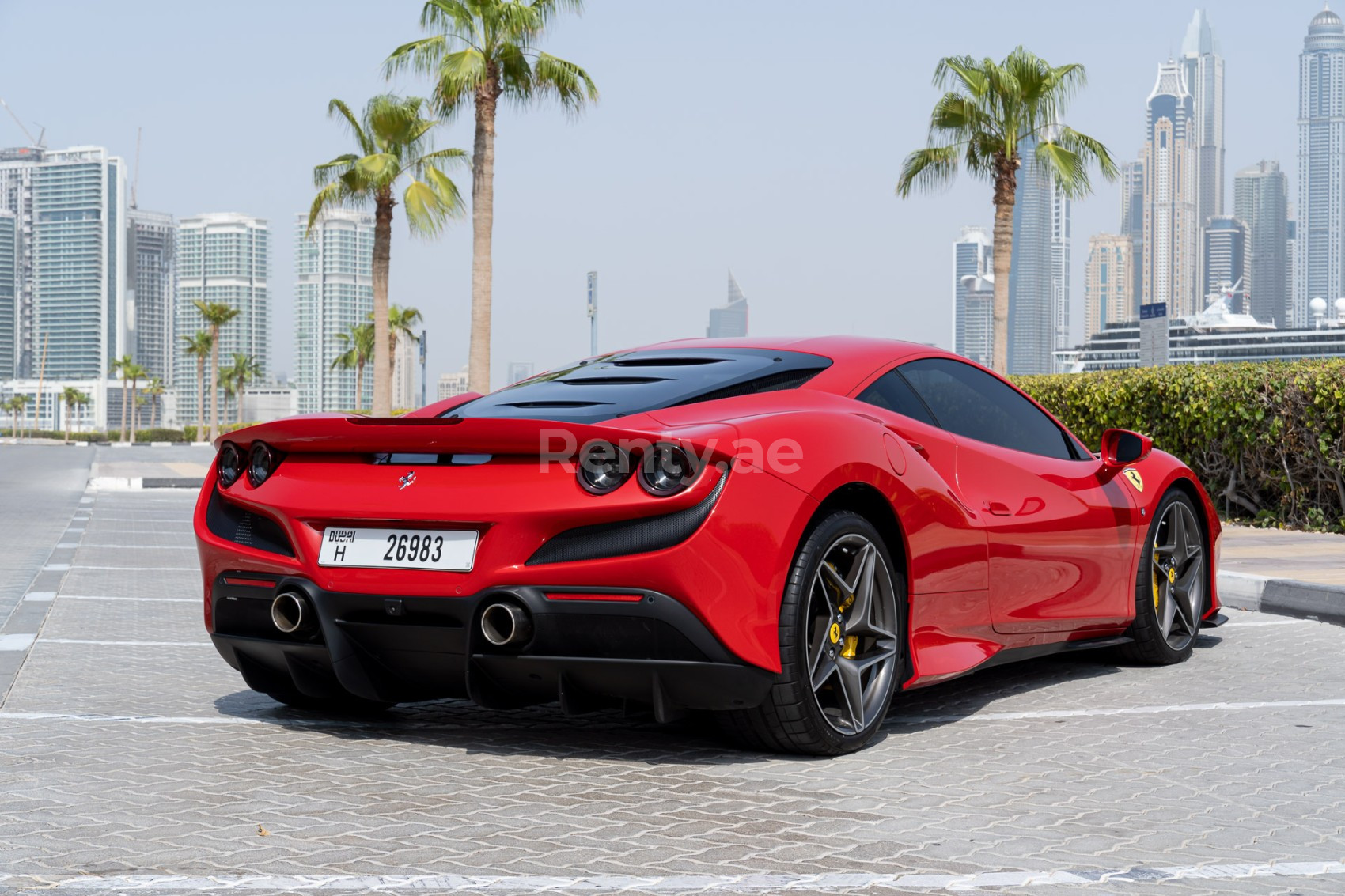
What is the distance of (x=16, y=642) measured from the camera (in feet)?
22.2

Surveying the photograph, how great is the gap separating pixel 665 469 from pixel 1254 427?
419 inches

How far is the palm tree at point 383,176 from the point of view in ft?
101

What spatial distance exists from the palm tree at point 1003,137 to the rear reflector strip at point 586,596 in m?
23.2

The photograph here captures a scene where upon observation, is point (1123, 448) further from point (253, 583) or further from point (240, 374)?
point (240, 374)

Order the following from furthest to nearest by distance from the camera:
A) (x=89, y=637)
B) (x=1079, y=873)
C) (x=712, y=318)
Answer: (x=712, y=318) → (x=89, y=637) → (x=1079, y=873)

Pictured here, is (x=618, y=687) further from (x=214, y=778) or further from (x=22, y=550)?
(x=22, y=550)

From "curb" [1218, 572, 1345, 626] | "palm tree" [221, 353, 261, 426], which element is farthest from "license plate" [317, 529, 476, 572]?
"palm tree" [221, 353, 261, 426]

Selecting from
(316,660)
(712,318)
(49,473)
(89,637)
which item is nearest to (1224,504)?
(89,637)

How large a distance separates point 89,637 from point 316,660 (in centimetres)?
346

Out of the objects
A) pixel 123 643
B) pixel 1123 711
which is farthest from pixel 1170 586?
pixel 123 643

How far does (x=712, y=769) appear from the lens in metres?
4.05

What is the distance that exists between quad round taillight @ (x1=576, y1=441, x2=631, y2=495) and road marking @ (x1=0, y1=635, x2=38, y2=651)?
13.3 ft

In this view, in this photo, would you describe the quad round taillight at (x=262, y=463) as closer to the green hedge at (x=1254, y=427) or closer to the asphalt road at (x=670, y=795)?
the asphalt road at (x=670, y=795)

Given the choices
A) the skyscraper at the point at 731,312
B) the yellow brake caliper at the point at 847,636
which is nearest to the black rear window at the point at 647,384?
the yellow brake caliper at the point at 847,636
